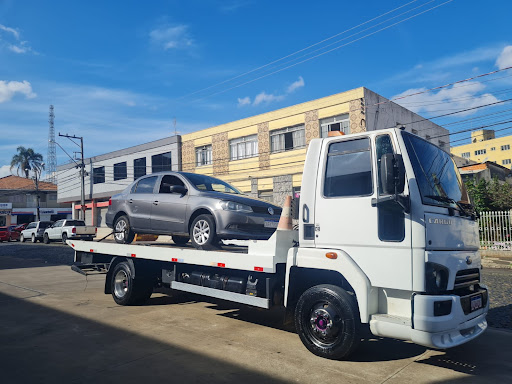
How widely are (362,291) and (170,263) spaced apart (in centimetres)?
354

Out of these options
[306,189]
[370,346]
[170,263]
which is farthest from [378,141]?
[170,263]

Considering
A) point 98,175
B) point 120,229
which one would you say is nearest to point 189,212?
point 120,229

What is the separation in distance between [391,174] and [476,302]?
179cm

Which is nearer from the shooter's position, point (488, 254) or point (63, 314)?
point (63, 314)

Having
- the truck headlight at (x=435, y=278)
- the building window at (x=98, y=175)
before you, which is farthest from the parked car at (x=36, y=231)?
the truck headlight at (x=435, y=278)

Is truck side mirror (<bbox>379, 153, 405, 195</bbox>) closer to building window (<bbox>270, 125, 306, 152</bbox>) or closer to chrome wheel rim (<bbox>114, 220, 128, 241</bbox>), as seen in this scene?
chrome wheel rim (<bbox>114, 220, 128, 241</bbox>)

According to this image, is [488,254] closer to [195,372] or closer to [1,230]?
[195,372]

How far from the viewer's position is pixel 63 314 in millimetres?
6910

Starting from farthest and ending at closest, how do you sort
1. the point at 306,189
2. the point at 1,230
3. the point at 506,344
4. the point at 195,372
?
the point at 1,230 < the point at 506,344 < the point at 306,189 < the point at 195,372

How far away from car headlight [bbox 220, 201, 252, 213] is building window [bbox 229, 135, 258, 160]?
61.3 ft

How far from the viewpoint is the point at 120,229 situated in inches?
321

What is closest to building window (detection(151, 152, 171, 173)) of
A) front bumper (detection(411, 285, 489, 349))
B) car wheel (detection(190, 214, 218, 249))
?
car wheel (detection(190, 214, 218, 249))

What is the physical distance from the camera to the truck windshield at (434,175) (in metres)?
4.30

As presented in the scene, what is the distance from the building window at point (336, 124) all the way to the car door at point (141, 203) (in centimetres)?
1413
